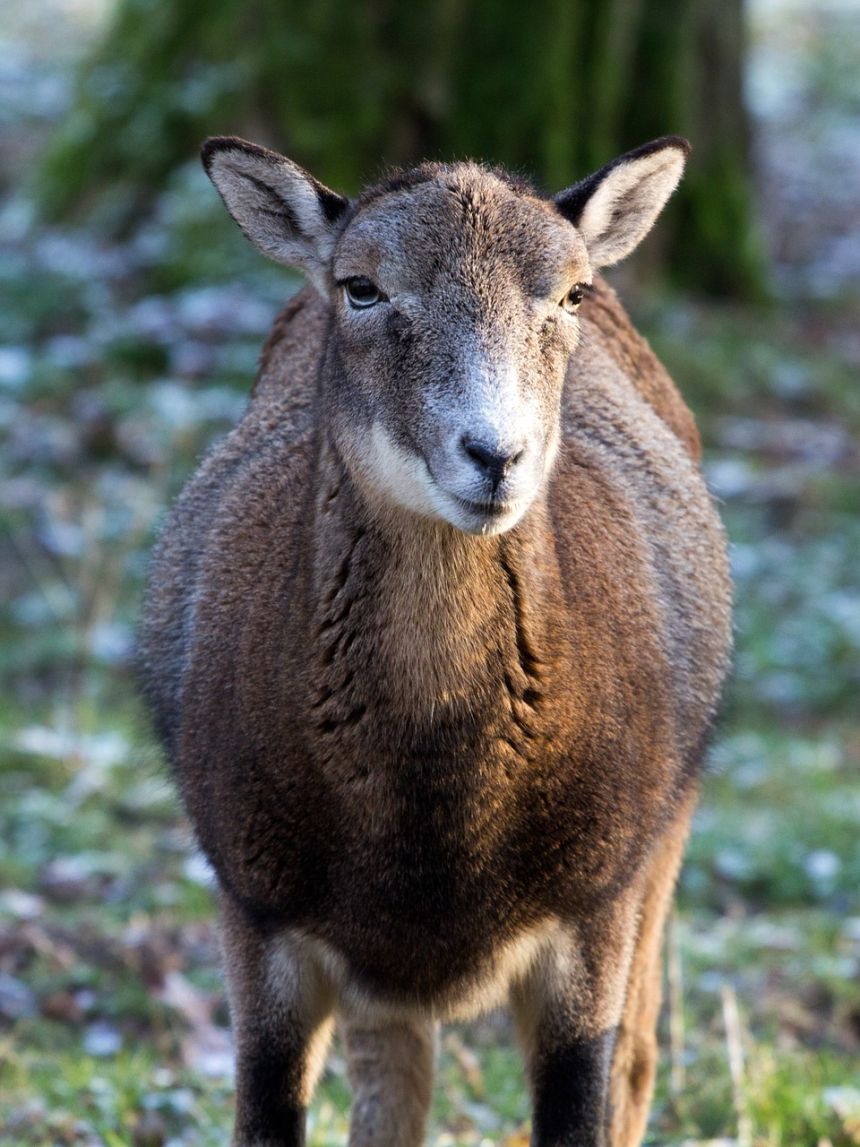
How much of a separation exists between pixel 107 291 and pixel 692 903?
6.07 m

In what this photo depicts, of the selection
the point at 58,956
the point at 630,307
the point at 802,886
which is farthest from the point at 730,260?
the point at 58,956

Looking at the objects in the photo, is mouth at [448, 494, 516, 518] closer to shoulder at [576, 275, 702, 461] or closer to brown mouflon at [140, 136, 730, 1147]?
brown mouflon at [140, 136, 730, 1147]

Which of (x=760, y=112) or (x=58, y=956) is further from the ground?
(x=58, y=956)

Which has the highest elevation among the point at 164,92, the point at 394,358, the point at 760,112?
the point at 394,358

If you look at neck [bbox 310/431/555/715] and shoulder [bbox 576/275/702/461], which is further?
shoulder [bbox 576/275/702/461]

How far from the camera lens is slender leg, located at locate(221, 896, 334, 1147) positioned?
4.37 meters

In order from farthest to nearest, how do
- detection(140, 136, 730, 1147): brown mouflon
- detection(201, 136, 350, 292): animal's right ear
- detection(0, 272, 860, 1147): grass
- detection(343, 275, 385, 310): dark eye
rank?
detection(0, 272, 860, 1147): grass → detection(201, 136, 350, 292): animal's right ear → detection(343, 275, 385, 310): dark eye → detection(140, 136, 730, 1147): brown mouflon

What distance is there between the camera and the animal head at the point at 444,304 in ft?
12.7

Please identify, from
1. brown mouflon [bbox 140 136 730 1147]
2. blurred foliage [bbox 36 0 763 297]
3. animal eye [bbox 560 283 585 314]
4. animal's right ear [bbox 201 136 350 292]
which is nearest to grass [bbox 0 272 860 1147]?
brown mouflon [bbox 140 136 730 1147]

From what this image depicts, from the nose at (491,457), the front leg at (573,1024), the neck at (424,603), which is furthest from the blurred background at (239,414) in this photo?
the nose at (491,457)

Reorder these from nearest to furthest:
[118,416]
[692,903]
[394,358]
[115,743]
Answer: [394,358] → [692,903] → [115,743] → [118,416]

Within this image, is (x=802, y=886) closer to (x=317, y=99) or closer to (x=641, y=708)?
(x=641, y=708)

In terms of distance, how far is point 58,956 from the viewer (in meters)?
6.77

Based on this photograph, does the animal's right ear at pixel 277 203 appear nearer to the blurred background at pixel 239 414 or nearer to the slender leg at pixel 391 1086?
the blurred background at pixel 239 414
